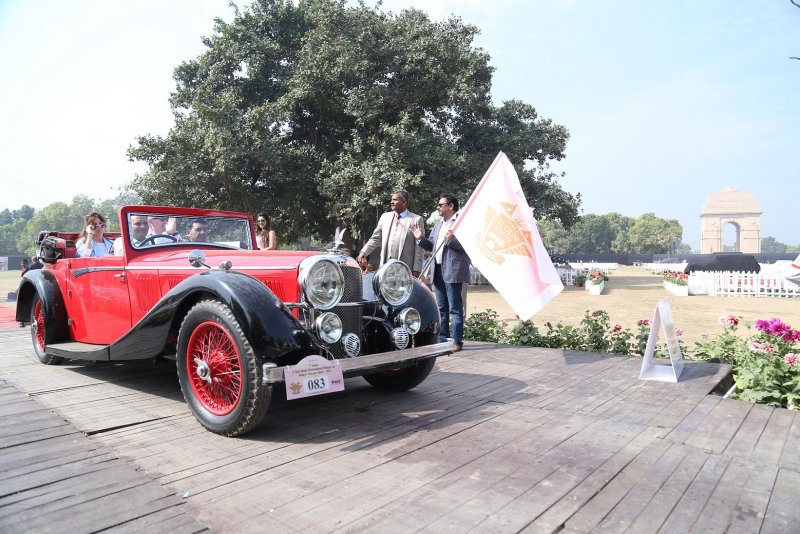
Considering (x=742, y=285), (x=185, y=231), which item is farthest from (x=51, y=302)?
(x=742, y=285)

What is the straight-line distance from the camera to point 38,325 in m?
5.39

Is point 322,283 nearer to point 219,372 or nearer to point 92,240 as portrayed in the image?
point 219,372

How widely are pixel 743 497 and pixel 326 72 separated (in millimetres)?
16796

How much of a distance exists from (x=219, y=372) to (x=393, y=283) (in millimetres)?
1340

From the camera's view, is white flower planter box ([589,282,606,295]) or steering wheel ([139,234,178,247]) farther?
white flower planter box ([589,282,606,295])

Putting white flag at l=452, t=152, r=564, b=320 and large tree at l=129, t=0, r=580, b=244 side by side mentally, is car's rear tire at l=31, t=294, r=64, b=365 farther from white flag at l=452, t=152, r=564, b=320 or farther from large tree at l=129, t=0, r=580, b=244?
large tree at l=129, t=0, r=580, b=244

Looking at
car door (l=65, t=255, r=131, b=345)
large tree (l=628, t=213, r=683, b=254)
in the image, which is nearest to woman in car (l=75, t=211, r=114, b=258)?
car door (l=65, t=255, r=131, b=345)

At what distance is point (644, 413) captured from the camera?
3.40 metres

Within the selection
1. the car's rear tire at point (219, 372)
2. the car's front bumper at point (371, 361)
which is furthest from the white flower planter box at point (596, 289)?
the car's rear tire at point (219, 372)

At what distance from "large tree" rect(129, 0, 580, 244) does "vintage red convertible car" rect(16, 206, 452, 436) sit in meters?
11.2

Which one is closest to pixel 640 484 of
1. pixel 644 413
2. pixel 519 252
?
pixel 644 413

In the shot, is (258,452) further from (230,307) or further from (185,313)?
(185,313)

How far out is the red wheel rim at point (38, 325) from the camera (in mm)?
5243

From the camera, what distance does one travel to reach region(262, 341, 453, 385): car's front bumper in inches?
105
